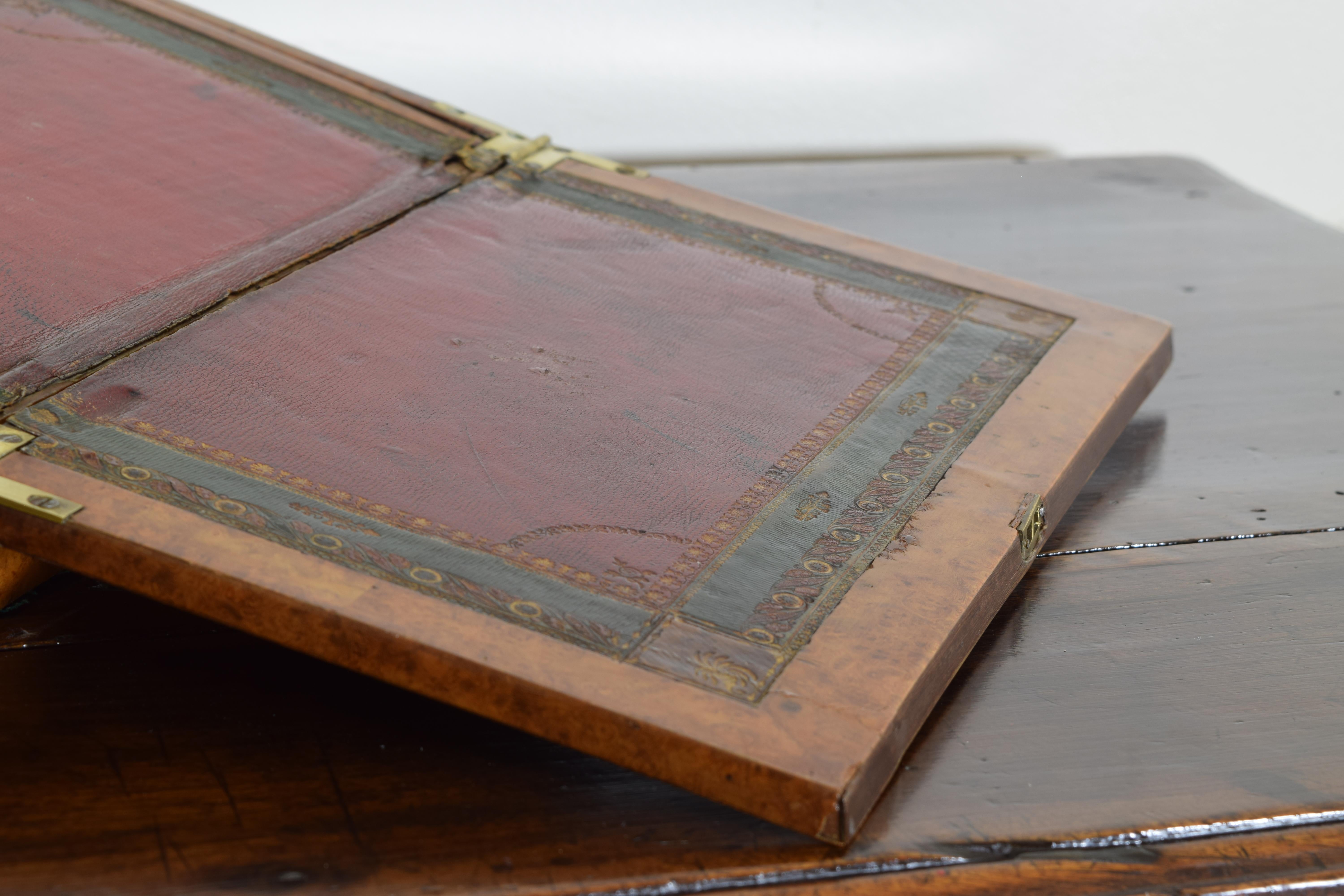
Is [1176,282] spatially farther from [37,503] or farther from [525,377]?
[37,503]

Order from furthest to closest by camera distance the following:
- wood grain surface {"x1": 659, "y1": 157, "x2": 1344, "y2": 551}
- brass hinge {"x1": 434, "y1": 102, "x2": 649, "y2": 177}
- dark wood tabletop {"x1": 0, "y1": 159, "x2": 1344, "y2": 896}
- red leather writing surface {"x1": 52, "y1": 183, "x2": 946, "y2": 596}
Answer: brass hinge {"x1": 434, "y1": 102, "x2": 649, "y2": 177}
wood grain surface {"x1": 659, "y1": 157, "x2": 1344, "y2": 551}
red leather writing surface {"x1": 52, "y1": 183, "x2": 946, "y2": 596}
dark wood tabletop {"x1": 0, "y1": 159, "x2": 1344, "y2": 896}

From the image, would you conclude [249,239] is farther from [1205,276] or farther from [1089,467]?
[1205,276]

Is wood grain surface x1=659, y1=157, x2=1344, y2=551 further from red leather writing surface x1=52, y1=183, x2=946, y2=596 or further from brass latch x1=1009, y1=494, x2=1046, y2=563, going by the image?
red leather writing surface x1=52, y1=183, x2=946, y2=596

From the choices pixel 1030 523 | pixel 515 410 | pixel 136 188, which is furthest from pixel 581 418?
pixel 136 188

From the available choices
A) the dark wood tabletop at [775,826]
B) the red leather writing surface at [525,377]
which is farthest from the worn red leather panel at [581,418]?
the dark wood tabletop at [775,826]

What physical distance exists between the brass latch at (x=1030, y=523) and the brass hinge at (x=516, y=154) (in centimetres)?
60

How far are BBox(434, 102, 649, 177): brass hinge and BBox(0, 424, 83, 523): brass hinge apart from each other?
615mm

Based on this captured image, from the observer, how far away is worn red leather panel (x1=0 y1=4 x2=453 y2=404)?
848 millimetres

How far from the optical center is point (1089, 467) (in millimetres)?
941

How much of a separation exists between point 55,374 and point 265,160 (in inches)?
14.4

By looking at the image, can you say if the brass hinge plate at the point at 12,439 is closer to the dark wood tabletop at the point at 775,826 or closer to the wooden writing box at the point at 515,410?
the wooden writing box at the point at 515,410

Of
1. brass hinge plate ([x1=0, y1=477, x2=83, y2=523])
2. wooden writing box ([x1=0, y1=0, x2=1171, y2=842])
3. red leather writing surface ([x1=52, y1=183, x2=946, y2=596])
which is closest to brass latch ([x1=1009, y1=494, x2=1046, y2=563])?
wooden writing box ([x1=0, y1=0, x2=1171, y2=842])

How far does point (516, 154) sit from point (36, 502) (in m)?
0.68

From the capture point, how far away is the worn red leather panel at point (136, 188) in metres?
0.85
